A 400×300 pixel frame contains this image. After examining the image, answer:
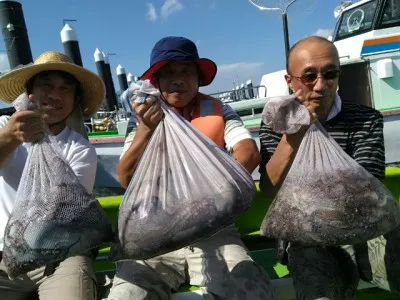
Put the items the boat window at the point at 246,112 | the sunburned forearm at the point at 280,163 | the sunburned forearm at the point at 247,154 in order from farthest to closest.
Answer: the boat window at the point at 246,112, the sunburned forearm at the point at 247,154, the sunburned forearm at the point at 280,163

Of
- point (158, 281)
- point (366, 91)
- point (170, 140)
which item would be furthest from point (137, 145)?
point (366, 91)

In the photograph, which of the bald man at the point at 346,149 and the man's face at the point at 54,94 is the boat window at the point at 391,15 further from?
the man's face at the point at 54,94

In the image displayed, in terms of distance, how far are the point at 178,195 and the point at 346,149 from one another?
87cm

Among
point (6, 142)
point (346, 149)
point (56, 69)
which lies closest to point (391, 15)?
point (346, 149)

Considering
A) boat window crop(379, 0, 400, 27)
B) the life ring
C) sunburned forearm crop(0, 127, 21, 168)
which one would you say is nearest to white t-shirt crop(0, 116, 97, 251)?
sunburned forearm crop(0, 127, 21, 168)

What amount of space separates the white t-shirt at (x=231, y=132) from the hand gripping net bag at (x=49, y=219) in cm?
45

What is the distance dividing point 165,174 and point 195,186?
0.13m

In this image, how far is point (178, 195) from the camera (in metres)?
1.46

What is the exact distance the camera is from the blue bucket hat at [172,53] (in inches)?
77.4

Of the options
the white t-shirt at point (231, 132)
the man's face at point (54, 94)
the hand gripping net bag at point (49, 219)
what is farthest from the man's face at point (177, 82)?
the hand gripping net bag at point (49, 219)

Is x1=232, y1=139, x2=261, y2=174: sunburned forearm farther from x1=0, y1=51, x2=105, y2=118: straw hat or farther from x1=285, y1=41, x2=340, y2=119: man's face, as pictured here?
x1=0, y1=51, x2=105, y2=118: straw hat

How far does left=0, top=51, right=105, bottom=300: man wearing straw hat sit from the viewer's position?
5.36ft

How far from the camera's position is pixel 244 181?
1.51 meters

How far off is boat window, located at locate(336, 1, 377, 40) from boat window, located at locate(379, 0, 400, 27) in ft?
0.67
